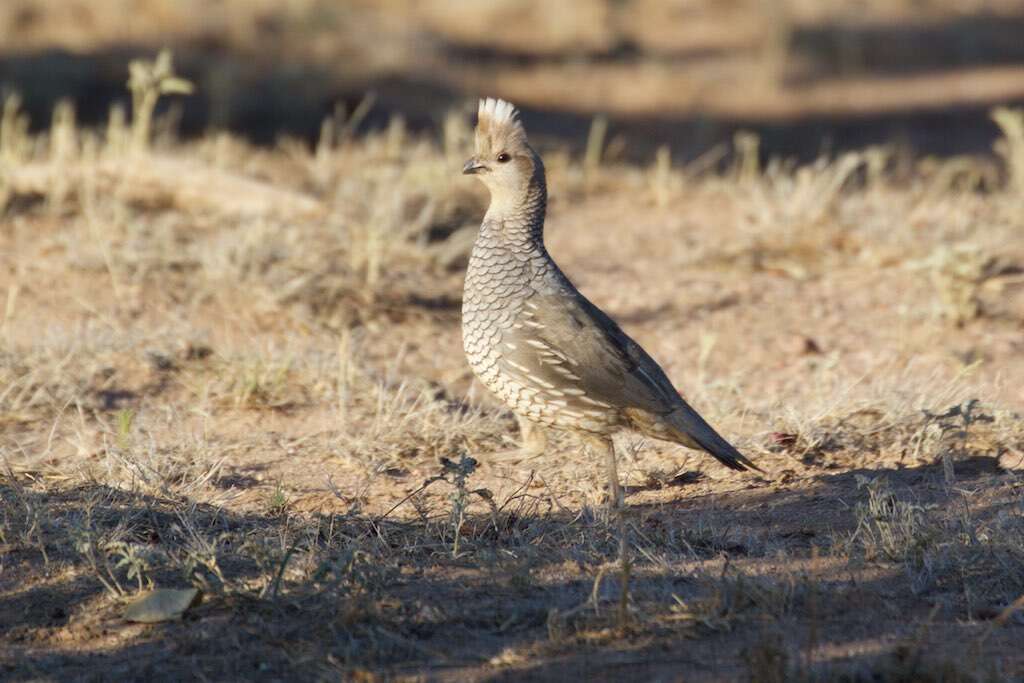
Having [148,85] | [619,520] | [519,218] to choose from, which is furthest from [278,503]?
[148,85]

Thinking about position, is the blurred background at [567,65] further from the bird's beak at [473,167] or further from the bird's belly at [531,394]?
Result: the bird's belly at [531,394]

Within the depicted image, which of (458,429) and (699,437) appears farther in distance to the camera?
(458,429)

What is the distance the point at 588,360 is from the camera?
467cm

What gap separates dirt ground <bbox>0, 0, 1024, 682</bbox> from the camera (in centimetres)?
366

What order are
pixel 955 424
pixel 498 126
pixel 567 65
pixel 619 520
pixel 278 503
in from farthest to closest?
pixel 567 65 → pixel 955 424 → pixel 498 126 → pixel 278 503 → pixel 619 520

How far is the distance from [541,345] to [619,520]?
2.18 ft

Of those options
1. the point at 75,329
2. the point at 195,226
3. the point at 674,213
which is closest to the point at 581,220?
the point at 674,213

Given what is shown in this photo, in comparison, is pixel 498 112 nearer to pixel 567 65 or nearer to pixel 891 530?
pixel 891 530

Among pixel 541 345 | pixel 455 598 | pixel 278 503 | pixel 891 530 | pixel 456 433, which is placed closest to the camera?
pixel 455 598

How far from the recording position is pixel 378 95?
12789 mm

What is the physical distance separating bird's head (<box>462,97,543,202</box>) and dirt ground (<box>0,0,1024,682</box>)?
3.36 ft

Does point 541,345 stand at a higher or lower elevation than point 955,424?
higher

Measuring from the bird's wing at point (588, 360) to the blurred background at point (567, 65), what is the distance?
5.68 metres

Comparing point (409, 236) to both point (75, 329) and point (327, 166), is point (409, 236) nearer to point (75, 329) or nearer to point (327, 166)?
point (327, 166)
